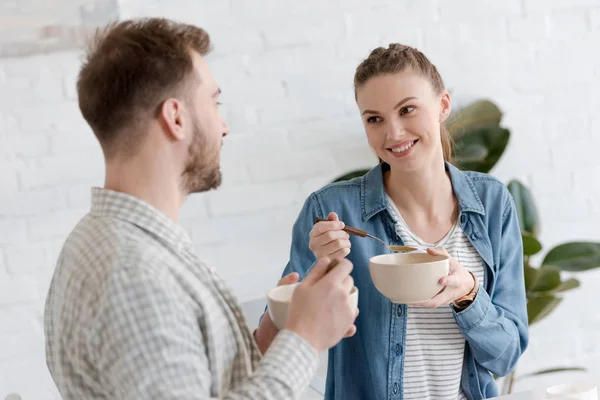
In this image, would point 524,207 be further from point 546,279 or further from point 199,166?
point 199,166

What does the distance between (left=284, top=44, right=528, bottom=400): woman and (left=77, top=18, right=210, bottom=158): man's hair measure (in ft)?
1.59

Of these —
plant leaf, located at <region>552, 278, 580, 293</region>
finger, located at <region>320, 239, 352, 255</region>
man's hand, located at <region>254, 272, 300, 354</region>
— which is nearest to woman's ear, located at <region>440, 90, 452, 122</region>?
finger, located at <region>320, 239, 352, 255</region>

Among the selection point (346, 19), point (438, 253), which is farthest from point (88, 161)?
point (438, 253)

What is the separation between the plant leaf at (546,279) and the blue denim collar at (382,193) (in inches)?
22.5

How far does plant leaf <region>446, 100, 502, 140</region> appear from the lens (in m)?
2.01

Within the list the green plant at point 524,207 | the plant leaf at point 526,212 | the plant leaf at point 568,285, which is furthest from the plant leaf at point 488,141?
the plant leaf at point 568,285

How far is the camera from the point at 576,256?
6.61 ft


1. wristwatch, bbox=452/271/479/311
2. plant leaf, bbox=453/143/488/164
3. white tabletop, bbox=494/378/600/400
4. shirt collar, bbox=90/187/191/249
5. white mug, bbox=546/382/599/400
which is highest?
shirt collar, bbox=90/187/191/249

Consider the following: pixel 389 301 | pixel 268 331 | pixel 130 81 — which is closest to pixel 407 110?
pixel 389 301

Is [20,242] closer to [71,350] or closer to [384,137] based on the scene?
[384,137]

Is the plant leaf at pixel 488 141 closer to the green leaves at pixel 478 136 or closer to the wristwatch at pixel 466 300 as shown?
the green leaves at pixel 478 136

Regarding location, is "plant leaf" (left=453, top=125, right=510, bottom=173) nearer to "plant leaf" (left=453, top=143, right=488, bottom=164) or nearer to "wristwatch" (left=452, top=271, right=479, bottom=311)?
"plant leaf" (left=453, top=143, right=488, bottom=164)

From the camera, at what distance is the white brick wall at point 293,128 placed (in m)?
1.92

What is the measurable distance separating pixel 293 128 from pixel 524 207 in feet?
2.18
